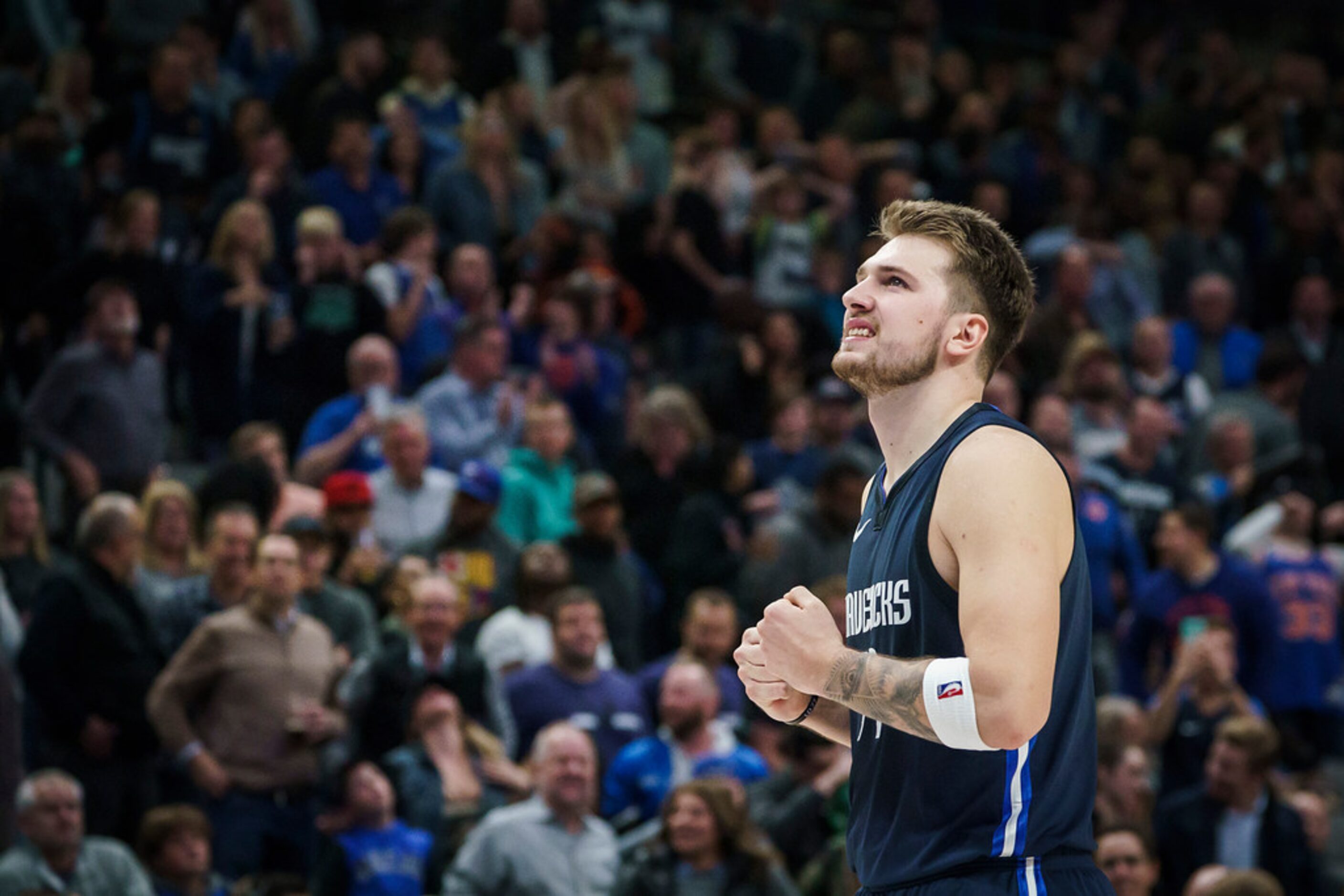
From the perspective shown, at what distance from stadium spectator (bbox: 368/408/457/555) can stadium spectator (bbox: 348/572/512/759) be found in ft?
3.76

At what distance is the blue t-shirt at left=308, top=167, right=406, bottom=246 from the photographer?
12.5 m

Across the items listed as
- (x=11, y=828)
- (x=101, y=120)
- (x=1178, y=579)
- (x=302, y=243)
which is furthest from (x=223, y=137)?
(x=1178, y=579)

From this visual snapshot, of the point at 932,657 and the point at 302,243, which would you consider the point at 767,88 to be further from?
the point at 932,657

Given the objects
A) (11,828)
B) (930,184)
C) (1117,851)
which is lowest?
(11,828)

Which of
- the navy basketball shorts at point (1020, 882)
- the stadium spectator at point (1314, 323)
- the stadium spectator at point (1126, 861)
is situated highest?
the stadium spectator at point (1314, 323)

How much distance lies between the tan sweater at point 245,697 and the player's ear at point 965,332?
5.45 meters

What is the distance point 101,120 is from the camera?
487 inches

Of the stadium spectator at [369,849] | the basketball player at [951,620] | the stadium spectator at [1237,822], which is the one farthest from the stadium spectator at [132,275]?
the basketball player at [951,620]

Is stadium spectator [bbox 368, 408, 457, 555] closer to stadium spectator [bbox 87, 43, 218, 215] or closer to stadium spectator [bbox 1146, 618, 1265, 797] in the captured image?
stadium spectator [bbox 87, 43, 218, 215]

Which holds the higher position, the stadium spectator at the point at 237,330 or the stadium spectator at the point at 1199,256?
the stadium spectator at the point at 1199,256

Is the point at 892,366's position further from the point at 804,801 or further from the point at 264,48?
the point at 264,48

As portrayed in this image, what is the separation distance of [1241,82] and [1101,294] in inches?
202

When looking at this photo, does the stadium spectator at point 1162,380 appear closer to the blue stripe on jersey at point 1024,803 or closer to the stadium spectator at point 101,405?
the stadium spectator at point 101,405

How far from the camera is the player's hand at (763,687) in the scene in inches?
138
